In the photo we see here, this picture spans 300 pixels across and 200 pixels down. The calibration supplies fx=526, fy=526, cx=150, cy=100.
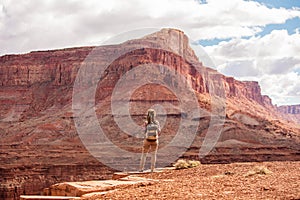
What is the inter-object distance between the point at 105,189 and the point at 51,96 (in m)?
102

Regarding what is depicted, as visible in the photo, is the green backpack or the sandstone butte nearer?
the green backpack

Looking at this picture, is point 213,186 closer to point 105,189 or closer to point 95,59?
point 105,189

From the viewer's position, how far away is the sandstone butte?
5612 cm

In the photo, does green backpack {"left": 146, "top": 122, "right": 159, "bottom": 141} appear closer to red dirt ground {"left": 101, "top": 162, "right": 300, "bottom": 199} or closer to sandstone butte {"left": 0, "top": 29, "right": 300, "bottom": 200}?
red dirt ground {"left": 101, "top": 162, "right": 300, "bottom": 199}

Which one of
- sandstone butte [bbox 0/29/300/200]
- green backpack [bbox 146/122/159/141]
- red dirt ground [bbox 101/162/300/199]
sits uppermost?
sandstone butte [bbox 0/29/300/200]

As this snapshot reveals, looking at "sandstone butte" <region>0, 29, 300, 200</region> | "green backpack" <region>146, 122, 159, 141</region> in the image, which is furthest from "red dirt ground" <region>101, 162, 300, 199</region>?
"sandstone butte" <region>0, 29, 300, 200</region>

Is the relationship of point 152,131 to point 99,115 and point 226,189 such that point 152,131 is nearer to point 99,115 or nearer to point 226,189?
point 226,189

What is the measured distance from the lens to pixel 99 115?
3305 inches

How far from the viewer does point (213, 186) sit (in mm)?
9094

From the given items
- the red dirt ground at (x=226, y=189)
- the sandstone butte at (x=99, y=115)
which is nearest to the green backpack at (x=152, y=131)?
the red dirt ground at (x=226, y=189)

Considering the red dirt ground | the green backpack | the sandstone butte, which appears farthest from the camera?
the sandstone butte

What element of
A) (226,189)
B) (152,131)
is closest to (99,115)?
(152,131)

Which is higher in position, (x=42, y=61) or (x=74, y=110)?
(x=42, y=61)

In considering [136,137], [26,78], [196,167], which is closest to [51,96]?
[26,78]
